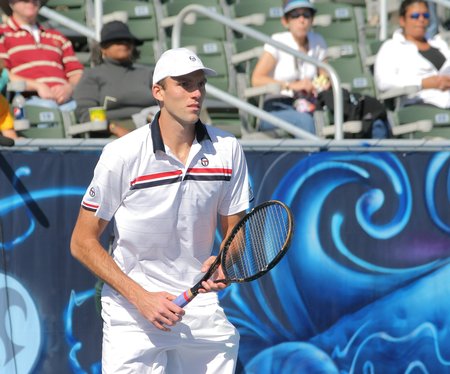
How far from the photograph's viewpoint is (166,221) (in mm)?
4941

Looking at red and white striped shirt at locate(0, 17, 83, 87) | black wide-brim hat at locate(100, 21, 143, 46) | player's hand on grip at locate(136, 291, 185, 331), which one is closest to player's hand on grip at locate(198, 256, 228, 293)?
player's hand on grip at locate(136, 291, 185, 331)

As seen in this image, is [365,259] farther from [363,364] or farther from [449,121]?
[449,121]

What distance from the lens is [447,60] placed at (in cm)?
909

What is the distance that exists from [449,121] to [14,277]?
3641 mm

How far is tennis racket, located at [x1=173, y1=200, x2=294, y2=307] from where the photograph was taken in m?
4.79

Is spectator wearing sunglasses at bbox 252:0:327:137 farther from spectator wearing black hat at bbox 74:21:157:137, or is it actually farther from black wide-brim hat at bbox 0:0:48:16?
black wide-brim hat at bbox 0:0:48:16

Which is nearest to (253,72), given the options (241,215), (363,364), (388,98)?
(388,98)

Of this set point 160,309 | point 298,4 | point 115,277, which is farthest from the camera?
point 298,4

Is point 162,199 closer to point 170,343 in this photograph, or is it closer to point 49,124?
point 170,343

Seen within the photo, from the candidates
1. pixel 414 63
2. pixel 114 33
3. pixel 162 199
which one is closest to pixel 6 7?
pixel 114 33

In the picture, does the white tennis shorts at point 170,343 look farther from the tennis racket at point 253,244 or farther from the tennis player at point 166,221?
the tennis racket at point 253,244

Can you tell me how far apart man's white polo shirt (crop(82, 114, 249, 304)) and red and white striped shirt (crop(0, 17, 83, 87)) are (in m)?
3.33

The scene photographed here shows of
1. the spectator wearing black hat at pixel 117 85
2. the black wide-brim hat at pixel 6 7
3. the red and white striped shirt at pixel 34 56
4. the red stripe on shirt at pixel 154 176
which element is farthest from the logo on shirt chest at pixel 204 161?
the black wide-brim hat at pixel 6 7

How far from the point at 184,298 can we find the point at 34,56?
3.89 metres
